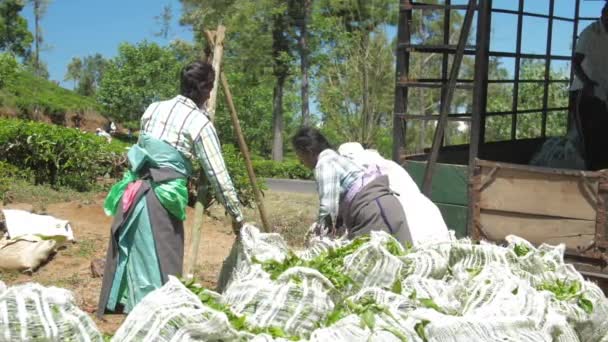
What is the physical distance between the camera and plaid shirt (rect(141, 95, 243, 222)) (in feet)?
12.8

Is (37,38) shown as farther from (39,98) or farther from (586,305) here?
(586,305)

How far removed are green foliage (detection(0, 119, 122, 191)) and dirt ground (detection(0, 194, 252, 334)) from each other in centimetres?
110

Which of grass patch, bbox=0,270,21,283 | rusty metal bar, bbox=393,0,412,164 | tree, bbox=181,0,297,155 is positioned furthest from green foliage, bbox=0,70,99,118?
rusty metal bar, bbox=393,0,412,164

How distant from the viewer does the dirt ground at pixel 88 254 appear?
6.09 metres

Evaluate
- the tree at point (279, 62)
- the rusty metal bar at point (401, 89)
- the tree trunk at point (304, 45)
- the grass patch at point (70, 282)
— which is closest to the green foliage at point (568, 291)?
the rusty metal bar at point (401, 89)

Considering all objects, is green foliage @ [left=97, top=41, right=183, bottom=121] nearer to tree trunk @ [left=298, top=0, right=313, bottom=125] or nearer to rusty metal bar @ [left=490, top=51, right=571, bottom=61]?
tree trunk @ [left=298, top=0, right=313, bottom=125]

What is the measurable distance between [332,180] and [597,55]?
3.17 m

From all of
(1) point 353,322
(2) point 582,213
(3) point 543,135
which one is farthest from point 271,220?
(1) point 353,322

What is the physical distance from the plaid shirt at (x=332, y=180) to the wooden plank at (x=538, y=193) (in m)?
1.00

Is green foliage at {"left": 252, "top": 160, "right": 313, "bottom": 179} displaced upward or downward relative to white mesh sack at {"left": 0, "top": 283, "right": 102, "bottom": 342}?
downward

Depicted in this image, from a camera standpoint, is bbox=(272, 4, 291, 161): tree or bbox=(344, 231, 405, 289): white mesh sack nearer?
bbox=(344, 231, 405, 289): white mesh sack

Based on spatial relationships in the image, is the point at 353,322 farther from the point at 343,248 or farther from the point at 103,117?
the point at 103,117

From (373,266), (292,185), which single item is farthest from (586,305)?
(292,185)

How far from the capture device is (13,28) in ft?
132
